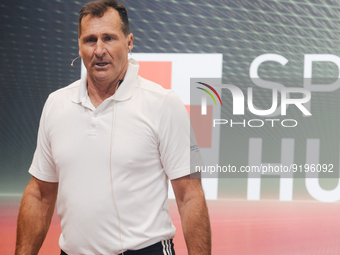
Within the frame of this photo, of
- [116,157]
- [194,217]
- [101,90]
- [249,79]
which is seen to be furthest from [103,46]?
[249,79]

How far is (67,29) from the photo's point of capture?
2.66m

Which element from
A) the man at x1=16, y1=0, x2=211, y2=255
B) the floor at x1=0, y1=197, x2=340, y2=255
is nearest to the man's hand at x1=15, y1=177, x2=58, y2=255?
the man at x1=16, y1=0, x2=211, y2=255

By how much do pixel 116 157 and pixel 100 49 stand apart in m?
0.37

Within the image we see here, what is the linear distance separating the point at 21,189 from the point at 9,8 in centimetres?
133

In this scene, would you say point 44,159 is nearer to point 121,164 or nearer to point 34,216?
point 34,216

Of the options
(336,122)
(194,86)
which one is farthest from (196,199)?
(336,122)

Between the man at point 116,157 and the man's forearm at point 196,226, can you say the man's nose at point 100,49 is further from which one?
the man's forearm at point 196,226

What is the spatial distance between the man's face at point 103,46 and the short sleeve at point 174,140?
A: 0.21m

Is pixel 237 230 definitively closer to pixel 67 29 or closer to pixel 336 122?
pixel 336 122

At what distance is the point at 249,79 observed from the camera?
2.54 meters

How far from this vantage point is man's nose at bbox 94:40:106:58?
1231 mm

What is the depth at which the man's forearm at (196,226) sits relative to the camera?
46.6 inches

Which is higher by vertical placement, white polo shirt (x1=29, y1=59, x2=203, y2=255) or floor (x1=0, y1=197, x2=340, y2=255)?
white polo shirt (x1=29, y1=59, x2=203, y2=255)

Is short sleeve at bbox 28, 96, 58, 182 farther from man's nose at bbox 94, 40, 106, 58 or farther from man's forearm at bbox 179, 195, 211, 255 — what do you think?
man's forearm at bbox 179, 195, 211, 255
